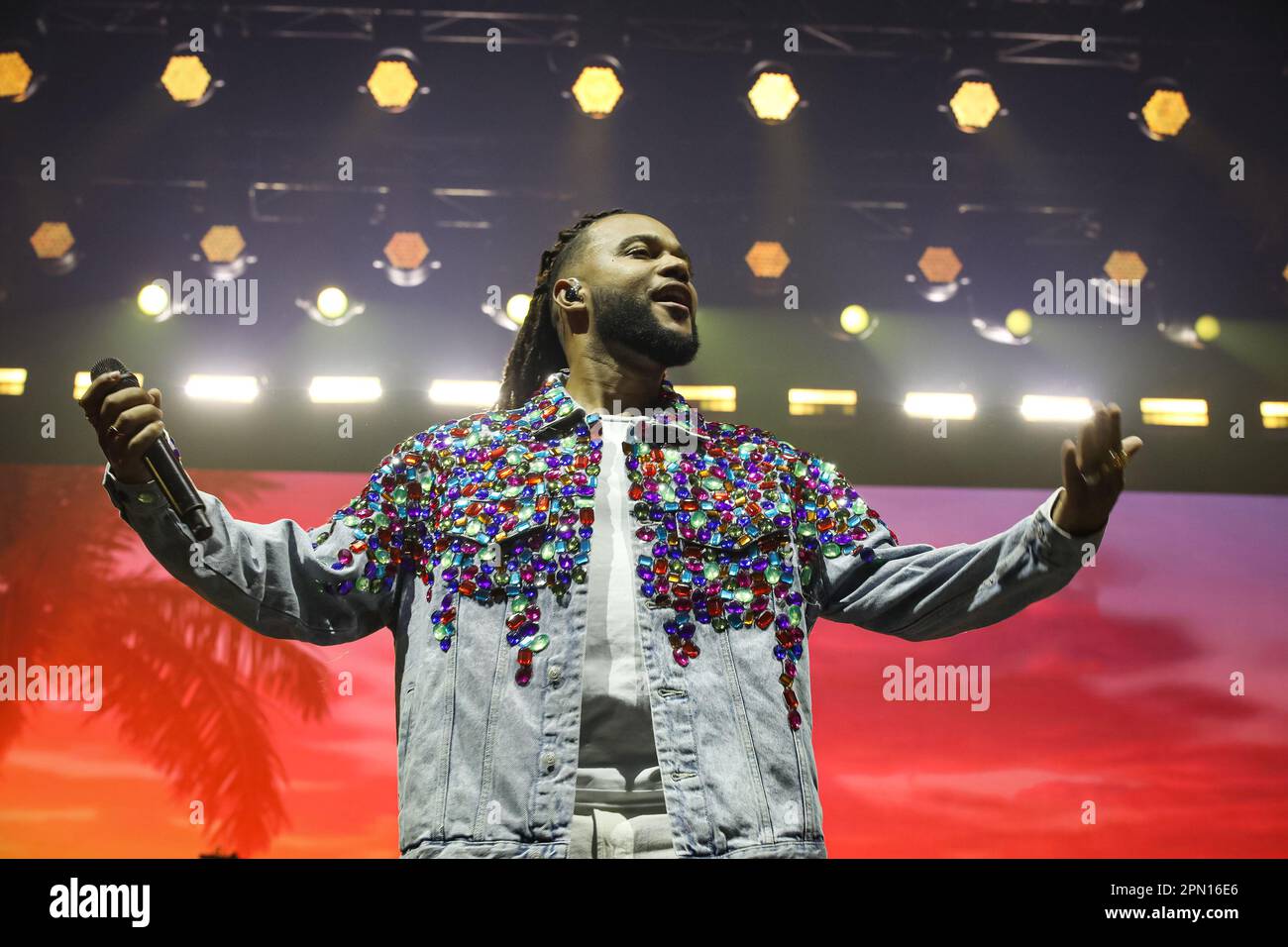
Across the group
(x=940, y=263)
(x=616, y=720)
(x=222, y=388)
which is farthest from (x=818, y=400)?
(x=616, y=720)

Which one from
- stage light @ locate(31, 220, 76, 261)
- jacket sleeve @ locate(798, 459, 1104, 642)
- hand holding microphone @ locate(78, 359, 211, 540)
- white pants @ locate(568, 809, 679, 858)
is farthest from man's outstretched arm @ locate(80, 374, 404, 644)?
stage light @ locate(31, 220, 76, 261)

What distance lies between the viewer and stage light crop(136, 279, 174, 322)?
3.79 meters

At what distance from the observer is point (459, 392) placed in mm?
3854

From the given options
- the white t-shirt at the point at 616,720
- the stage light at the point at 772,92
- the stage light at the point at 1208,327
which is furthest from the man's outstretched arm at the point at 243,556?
the stage light at the point at 1208,327

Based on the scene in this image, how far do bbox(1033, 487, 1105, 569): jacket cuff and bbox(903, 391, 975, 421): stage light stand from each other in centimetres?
198

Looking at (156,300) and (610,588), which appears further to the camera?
(156,300)

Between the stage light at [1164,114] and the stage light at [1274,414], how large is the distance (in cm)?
90

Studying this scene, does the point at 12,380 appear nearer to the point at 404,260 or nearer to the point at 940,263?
the point at 404,260

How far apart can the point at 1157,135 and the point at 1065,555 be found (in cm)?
251

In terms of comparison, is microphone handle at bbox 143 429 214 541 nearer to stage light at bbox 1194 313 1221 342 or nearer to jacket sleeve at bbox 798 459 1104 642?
jacket sleeve at bbox 798 459 1104 642

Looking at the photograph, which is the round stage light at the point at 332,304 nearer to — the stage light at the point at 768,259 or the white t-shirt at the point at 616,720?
the stage light at the point at 768,259

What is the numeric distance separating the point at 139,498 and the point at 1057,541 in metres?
1.40

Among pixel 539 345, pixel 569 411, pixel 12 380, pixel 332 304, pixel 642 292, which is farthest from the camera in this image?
pixel 332 304

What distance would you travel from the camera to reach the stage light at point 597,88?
153 inches
